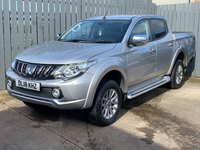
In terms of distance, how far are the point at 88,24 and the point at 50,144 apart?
2657mm

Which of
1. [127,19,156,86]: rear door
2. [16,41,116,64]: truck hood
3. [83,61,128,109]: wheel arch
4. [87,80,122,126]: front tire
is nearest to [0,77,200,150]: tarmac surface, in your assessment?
[87,80,122,126]: front tire

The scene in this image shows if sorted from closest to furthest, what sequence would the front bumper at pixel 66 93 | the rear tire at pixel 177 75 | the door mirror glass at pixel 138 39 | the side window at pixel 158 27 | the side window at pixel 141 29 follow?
the front bumper at pixel 66 93
the door mirror glass at pixel 138 39
the side window at pixel 141 29
the side window at pixel 158 27
the rear tire at pixel 177 75

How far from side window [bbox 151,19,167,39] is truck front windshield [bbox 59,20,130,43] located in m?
0.94

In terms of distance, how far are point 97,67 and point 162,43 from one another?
228cm

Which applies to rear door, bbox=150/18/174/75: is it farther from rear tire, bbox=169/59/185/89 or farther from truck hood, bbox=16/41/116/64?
truck hood, bbox=16/41/116/64

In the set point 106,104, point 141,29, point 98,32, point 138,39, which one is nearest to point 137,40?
point 138,39

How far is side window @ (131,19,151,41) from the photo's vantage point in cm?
447

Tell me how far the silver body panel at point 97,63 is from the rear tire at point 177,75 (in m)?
0.50

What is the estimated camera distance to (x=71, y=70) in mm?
3287

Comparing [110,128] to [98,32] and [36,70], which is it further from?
[98,32]

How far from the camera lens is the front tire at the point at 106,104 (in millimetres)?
3552

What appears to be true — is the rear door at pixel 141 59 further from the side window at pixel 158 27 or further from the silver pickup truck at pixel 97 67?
the side window at pixel 158 27


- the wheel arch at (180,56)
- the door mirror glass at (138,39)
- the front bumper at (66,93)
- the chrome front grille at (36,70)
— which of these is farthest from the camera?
the wheel arch at (180,56)

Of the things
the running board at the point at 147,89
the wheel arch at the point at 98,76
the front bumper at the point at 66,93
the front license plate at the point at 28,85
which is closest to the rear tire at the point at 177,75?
the running board at the point at 147,89
